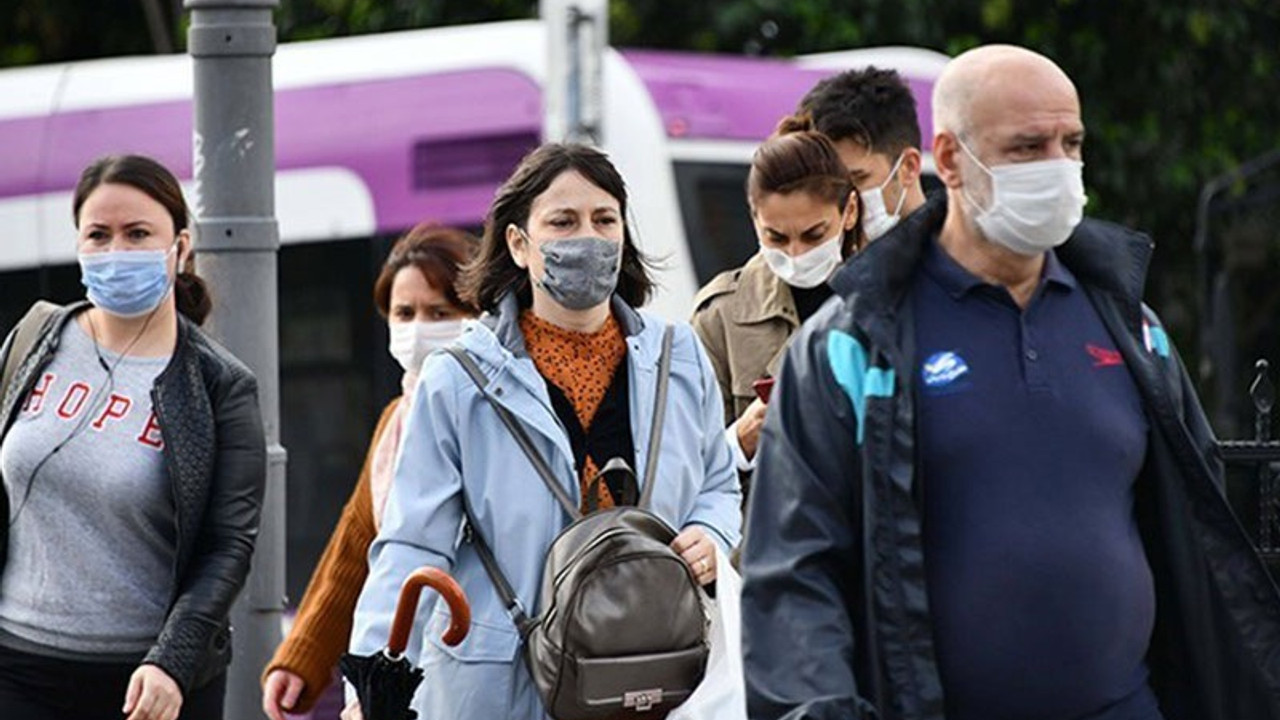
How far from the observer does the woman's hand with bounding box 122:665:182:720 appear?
5723 mm

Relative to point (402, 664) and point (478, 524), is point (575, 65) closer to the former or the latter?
point (478, 524)

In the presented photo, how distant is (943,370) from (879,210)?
2182mm

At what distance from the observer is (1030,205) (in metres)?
4.36

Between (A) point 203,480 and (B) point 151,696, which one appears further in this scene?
(A) point 203,480

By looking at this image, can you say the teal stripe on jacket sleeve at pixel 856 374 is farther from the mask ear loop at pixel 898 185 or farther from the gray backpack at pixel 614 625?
the mask ear loop at pixel 898 185

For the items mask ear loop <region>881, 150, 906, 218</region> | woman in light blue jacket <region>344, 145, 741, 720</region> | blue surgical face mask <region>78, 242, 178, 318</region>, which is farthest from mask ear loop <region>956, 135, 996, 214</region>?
blue surgical face mask <region>78, 242, 178, 318</region>

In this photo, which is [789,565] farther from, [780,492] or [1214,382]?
[1214,382]

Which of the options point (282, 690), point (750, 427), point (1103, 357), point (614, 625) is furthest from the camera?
point (282, 690)

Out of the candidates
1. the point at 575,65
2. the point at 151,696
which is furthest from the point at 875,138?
the point at 575,65

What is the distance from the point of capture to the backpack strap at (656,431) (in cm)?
532

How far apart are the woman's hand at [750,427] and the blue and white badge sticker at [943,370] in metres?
1.57

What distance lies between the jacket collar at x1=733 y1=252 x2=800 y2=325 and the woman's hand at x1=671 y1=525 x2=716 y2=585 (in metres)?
0.95

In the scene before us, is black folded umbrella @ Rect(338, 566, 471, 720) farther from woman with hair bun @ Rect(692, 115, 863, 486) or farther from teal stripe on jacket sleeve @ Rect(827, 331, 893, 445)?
teal stripe on jacket sleeve @ Rect(827, 331, 893, 445)

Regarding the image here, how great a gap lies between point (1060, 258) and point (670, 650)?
1.04 meters
